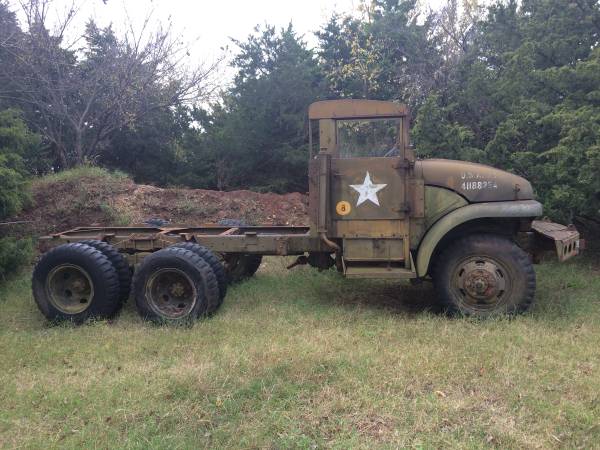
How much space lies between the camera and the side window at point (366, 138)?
18.2 feet

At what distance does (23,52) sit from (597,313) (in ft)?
42.8

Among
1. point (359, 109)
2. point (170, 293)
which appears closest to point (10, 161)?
point (170, 293)

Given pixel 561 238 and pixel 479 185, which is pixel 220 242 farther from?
pixel 561 238

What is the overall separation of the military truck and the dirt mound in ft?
→ 15.6

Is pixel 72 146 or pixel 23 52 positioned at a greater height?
pixel 23 52

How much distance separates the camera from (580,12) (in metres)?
8.57

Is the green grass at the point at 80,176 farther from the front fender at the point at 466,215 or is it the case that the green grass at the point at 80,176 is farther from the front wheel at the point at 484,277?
the front wheel at the point at 484,277

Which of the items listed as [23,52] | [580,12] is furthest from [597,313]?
[23,52]

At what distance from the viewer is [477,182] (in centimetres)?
556

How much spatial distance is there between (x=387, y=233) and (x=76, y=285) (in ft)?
11.6

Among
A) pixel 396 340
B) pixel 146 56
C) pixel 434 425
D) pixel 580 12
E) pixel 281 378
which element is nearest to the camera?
pixel 434 425

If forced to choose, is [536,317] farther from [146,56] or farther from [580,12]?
[146,56]

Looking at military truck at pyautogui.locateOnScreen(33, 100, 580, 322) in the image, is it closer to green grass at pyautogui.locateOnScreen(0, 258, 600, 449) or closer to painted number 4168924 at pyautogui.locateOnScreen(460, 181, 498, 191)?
painted number 4168924 at pyautogui.locateOnScreen(460, 181, 498, 191)

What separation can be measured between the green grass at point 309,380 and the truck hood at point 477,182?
127 centimetres
